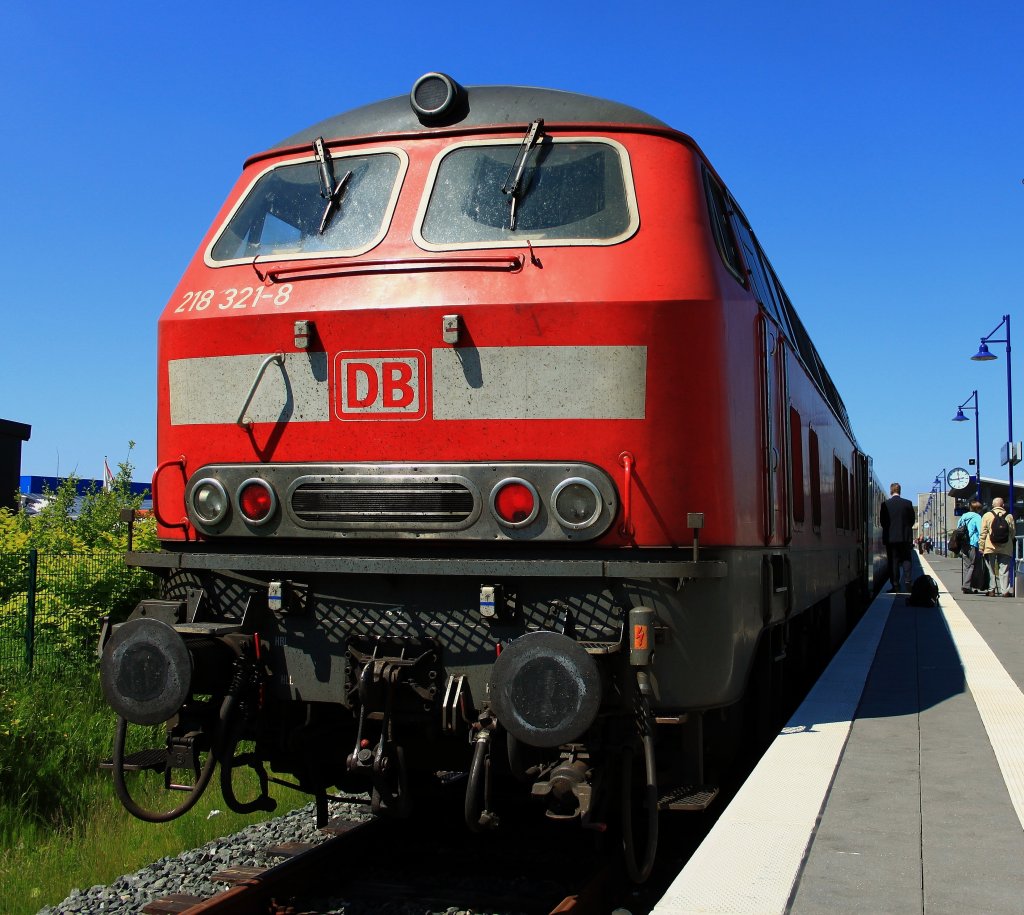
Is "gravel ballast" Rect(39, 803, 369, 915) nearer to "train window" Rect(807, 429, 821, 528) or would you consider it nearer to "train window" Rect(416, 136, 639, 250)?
"train window" Rect(416, 136, 639, 250)

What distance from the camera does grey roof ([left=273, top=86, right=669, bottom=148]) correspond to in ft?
17.2

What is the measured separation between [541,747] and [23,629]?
6.52 meters

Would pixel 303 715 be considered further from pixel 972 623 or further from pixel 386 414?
pixel 972 623

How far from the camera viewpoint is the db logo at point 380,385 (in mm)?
4785

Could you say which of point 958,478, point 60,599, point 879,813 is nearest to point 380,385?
point 879,813

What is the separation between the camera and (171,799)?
7113 mm

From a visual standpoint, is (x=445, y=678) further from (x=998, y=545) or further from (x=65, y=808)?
(x=998, y=545)

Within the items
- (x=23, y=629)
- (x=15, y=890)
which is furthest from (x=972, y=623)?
(x=15, y=890)

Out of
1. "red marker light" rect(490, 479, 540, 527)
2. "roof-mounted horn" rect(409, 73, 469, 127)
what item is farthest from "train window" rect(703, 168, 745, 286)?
"red marker light" rect(490, 479, 540, 527)

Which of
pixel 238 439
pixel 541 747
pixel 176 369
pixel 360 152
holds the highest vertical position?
pixel 360 152

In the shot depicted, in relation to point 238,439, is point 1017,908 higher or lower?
lower

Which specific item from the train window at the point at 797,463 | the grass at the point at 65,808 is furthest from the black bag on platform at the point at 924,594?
the grass at the point at 65,808

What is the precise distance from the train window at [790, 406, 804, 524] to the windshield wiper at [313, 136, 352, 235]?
3.13 meters

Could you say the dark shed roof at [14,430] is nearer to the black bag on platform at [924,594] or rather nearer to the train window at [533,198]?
the black bag on platform at [924,594]
